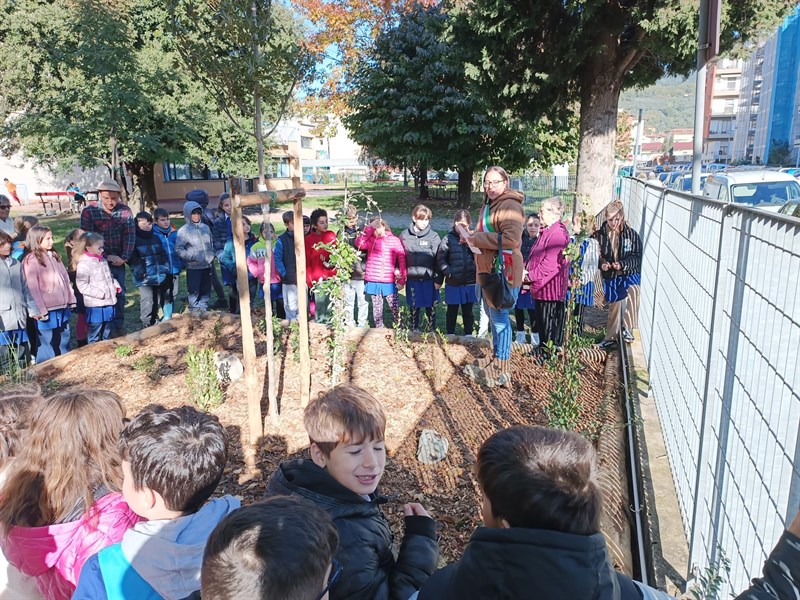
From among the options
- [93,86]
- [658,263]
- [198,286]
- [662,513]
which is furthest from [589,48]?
[93,86]

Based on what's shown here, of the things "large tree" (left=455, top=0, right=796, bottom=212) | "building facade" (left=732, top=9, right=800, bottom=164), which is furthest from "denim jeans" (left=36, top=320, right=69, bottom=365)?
"building facade" (left=732, top=9, right=800, bottom=164)

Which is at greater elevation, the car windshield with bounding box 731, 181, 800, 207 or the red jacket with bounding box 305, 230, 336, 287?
the car windshield with bounding box 731, 181, 800, 207

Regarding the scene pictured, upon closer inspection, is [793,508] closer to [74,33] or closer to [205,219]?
[205,219]

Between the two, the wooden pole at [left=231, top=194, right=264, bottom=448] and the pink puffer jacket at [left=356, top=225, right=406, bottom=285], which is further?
the pink puffer jacket at [left=356, top=225, right=406, bottom=285]

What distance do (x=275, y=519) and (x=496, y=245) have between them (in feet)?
11.9

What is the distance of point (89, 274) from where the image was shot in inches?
253

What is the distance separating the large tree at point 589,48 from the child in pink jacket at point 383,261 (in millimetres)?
4819

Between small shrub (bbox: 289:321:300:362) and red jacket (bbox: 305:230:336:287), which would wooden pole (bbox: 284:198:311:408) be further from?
red jacket (bbox: 305:230:336:287)

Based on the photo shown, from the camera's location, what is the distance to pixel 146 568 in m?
1.70

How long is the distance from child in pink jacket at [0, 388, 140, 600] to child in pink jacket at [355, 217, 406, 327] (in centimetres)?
474

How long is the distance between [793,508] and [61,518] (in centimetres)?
233

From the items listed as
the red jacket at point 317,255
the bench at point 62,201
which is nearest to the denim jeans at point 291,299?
the red jacket at point 317,255

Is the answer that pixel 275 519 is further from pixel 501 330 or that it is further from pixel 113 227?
pixel 113 227

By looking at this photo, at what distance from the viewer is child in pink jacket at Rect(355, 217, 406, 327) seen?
681 cm
